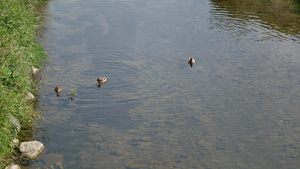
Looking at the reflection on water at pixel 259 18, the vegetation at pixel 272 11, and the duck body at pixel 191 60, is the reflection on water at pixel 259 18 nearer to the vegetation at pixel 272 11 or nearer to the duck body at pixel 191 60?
the vegetation at pixel 272 11

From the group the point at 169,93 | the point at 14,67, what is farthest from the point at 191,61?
the point at 14,67

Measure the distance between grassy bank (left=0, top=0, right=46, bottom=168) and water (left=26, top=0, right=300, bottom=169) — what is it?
547 millimetres

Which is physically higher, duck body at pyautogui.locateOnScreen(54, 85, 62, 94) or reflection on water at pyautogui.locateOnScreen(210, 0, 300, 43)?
reflection on water at pyautogui.locateOnScreen(210, 0, 300, 43)

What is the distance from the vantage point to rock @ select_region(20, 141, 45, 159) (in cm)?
905

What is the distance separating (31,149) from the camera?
9.14 meters

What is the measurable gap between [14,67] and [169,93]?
4.96 meters

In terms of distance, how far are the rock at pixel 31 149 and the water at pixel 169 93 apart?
0.20 metres

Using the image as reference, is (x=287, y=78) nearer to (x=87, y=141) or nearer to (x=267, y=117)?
(x=267, y=117)

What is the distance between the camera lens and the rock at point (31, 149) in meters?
9.05

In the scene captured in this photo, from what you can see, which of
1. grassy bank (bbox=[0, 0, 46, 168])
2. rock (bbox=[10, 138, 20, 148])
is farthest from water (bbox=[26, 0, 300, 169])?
rock (bbox=[10, 138, 20, 148])

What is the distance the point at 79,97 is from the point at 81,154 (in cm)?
314

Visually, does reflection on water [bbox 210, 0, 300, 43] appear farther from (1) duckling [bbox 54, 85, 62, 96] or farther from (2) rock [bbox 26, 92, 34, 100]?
(2) rock [bbox 26, 92, 34, 100]

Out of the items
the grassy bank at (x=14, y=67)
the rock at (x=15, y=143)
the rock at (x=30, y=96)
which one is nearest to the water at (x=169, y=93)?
the rock at (x=30, y=96)

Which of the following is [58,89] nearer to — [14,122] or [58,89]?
[58,89]
